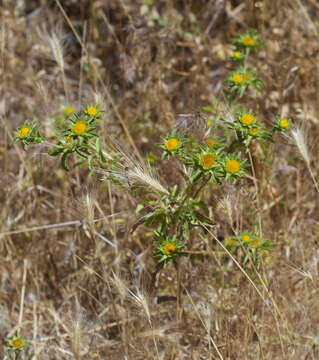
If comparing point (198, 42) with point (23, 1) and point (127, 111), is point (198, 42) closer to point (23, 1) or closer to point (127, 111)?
point (127, 111)

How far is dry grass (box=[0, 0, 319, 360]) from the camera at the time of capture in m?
1.67

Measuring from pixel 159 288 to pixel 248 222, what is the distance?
53 cm

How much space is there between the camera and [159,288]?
6.79 ft

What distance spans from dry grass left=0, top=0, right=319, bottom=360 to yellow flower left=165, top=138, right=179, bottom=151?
125mm

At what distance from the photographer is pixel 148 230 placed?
83.0 inches

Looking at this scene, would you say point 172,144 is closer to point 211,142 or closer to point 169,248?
point 211,142

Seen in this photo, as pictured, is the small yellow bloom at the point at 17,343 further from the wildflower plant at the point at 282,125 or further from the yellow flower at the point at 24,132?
the wildflower plant at the point at 282,125

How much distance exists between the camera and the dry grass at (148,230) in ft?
5.46

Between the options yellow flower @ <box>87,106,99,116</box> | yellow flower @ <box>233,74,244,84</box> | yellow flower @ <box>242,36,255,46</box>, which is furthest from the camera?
yellow flower @ <box>242,36,255,46</box>

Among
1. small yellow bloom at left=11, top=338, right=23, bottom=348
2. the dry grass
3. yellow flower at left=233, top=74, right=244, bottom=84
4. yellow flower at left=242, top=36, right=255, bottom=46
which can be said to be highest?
yellow flower at left=242, top=36, right=255, bottom=46

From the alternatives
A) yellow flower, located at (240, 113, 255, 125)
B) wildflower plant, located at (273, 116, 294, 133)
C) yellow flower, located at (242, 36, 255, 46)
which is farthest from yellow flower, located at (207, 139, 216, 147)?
yellow flower, located at (242, 36, 255, 46)

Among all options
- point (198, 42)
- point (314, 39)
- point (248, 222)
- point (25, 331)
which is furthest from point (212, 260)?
point (314, 39)

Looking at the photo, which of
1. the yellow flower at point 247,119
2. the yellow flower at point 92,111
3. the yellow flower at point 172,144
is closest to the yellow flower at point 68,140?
the yellow flower at point 92,111

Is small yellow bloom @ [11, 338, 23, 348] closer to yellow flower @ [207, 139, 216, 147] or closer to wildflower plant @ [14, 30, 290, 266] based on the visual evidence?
wildflower plant @ [14, 30, 290, 266]
